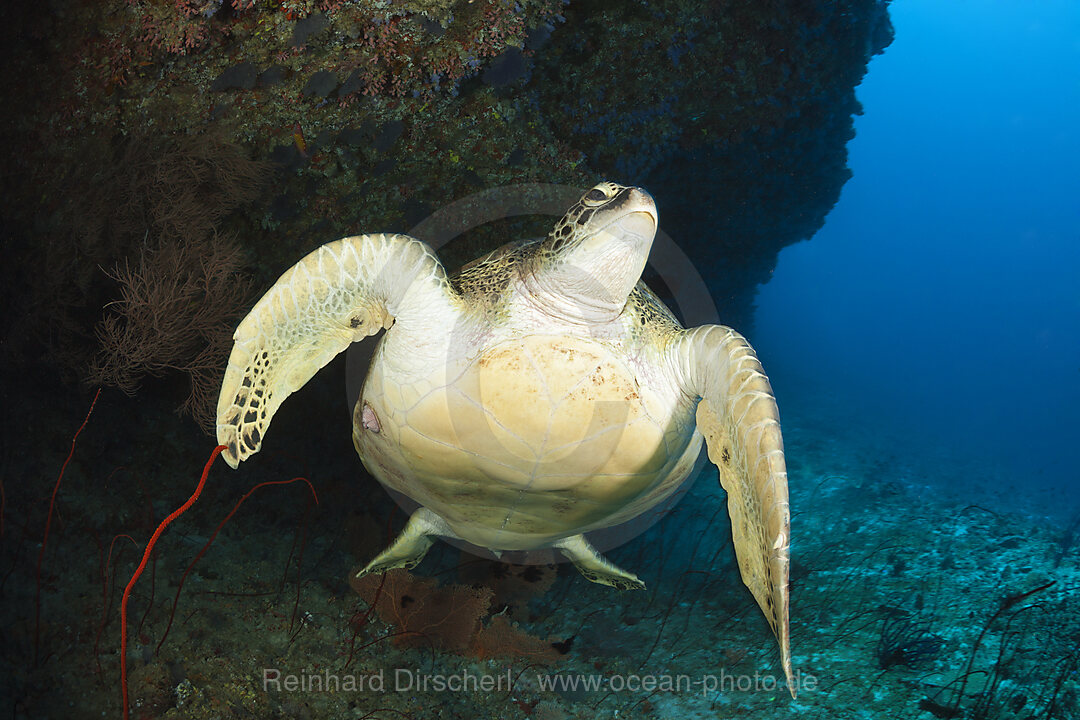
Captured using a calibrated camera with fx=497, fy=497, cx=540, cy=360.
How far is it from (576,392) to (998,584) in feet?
8.77

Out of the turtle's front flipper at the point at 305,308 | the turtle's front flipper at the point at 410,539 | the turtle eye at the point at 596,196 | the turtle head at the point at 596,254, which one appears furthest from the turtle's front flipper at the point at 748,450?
the turtle's front flipper at the point at 410,539

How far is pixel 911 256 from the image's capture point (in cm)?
5034

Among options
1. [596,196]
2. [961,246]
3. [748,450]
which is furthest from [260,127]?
[961,246]

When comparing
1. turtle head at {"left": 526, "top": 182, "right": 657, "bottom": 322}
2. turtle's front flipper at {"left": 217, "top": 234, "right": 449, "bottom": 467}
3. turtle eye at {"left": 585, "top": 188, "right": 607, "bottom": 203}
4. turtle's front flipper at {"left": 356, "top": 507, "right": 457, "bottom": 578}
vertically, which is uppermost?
turtle eye at {"left": 585, "top": 188, "right": 607, "bottom": 203}

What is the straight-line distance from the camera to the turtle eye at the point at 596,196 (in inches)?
61.8

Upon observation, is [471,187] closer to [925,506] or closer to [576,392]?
[576,392]

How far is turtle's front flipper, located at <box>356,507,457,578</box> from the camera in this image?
245cm

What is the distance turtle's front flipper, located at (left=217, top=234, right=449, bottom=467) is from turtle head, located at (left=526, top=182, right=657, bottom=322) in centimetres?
38

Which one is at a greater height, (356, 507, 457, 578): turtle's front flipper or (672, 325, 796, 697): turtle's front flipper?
(672, 325, 796, 697): turtle's front flipper

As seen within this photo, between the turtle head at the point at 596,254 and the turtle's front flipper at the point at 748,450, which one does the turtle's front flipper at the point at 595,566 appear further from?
the turtle head at the point at 596,254

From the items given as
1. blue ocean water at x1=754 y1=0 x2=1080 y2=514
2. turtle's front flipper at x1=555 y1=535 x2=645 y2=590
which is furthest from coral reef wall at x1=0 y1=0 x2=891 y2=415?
blue ocean water at x1=754 y1=0 x2=1080 y2=514

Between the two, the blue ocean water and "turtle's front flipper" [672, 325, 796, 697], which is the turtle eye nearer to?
"turtle's front flipper" [672, 325, 796, 697]

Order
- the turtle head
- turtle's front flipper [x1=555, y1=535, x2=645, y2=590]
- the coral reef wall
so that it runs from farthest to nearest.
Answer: turtle's front flipper [x1=555, y1=535, x2=645, y2=590] < the coral reef wall < the turtle head

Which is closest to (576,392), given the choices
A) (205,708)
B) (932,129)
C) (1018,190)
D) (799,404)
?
(205,708)
